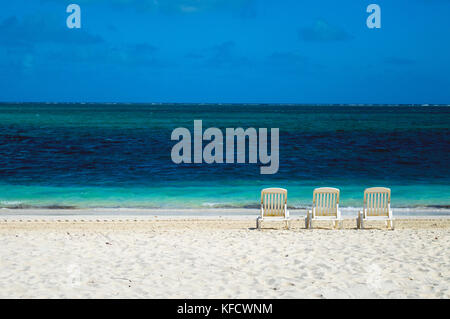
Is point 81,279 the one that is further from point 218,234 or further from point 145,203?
point 145,203

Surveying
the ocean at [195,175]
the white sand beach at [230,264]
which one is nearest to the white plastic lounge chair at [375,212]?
the white sand beach at [230,264]

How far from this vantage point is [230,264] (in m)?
7.78

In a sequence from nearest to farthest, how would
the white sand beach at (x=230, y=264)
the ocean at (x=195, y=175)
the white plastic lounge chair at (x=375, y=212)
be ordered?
the white sand beach at (x=230, y=264), the white plastic lounge chair at (x=375, y=212), the ocean at (x=195, y=175)

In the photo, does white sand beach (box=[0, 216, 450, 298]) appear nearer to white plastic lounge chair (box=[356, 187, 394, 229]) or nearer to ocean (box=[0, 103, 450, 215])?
white plastic lounge chair (box=[356, 187, 394, 229])

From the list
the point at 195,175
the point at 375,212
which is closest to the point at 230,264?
the point at 375,212

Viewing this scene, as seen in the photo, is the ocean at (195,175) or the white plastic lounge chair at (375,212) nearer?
the white plastic lounge chair at (375,212)

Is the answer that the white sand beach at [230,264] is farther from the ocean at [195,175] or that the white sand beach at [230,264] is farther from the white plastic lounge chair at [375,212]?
the ocean at [195,175]

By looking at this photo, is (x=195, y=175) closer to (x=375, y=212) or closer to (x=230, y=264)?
(x=375, y=212)

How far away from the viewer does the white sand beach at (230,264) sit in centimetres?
648

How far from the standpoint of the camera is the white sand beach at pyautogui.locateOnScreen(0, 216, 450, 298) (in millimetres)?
6477

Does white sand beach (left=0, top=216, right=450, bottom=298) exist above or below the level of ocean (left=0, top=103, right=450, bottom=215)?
below

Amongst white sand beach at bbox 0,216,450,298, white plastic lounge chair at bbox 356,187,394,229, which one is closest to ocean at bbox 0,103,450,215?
white plastic lounge chair at bbox 356,187,394,229
